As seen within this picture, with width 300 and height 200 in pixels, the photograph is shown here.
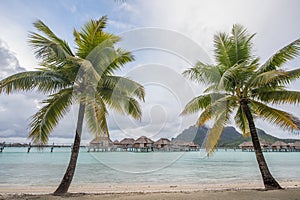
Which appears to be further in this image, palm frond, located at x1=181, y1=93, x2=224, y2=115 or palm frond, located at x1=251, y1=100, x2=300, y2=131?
palm frond, located at x1=181, y1=93, x2=224, y2=115

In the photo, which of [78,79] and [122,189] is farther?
[122,189]

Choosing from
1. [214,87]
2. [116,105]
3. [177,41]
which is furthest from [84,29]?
[214,87]

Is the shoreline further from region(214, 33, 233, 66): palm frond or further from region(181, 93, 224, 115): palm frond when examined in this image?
region(214, 33, 233, 66): palm frond

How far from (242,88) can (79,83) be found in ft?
19.4

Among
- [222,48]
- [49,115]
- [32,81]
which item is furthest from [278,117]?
[32,81]

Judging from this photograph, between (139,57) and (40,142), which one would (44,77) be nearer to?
(40,142)

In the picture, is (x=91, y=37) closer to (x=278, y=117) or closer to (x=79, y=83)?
(x=79, y=83)

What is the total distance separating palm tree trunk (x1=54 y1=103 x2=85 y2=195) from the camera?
736 cm

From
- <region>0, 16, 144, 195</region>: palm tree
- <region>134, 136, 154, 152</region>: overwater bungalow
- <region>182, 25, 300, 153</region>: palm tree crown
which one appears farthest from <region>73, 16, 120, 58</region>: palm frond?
<region>134, 136, 154, 152</region>: overwater bungalow

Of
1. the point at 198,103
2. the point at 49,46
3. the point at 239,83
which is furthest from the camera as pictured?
the point at 198,103

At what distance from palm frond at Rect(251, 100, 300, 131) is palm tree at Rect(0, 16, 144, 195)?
176 inches

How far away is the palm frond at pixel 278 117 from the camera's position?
7.55 metres

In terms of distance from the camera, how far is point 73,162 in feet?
24.2

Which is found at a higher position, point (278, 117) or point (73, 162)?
point (278, 117)
